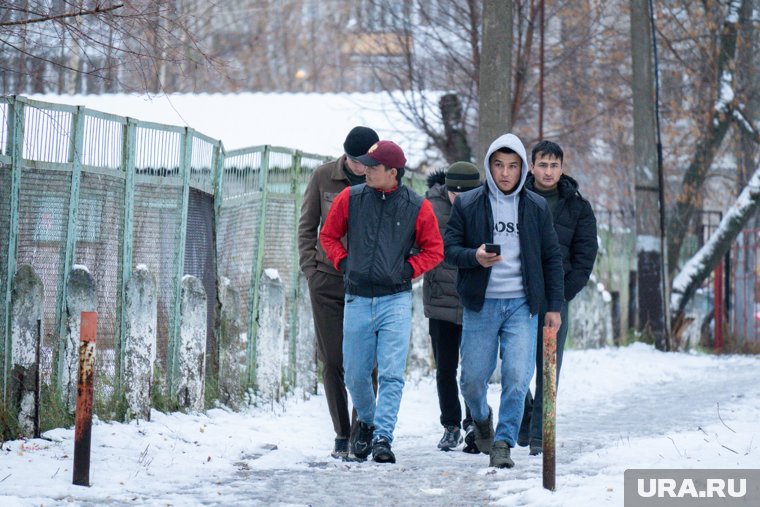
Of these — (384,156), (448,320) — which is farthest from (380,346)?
(384,156)

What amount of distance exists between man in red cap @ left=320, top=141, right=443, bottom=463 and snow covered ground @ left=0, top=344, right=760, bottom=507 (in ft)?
1.59

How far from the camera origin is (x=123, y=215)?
28.9 feet

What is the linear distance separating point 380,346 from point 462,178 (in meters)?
1.56

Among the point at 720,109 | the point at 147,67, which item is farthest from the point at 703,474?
the point at 720,109

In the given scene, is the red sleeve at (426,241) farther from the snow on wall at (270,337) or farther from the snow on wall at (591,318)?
the snow on wall at (591,318)

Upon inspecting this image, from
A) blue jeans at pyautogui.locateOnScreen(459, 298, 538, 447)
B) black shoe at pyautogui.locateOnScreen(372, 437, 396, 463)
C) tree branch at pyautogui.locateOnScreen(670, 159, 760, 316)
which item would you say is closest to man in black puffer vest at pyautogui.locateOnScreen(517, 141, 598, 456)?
blue jeans at pyautogui.locateOnScreen(459, 298, 538, 447)

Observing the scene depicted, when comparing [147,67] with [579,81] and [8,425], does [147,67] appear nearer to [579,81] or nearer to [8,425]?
[8,425]

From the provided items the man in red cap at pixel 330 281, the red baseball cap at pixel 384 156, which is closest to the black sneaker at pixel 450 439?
the man in red cap at pixel 330 281

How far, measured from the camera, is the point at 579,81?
2339 centimetres

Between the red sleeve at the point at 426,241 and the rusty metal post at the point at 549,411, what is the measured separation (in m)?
1.18

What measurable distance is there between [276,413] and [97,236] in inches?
87.3

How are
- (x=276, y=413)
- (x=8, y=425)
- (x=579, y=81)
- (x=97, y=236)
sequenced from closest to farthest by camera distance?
1. (x=8, y=425)
2. (x=97, y=236)
3. (x=276, y=413)
4. (x=579, y=81)

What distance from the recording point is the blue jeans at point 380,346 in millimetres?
7785

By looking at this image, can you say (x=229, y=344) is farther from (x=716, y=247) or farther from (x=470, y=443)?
(x=716, y=247)
